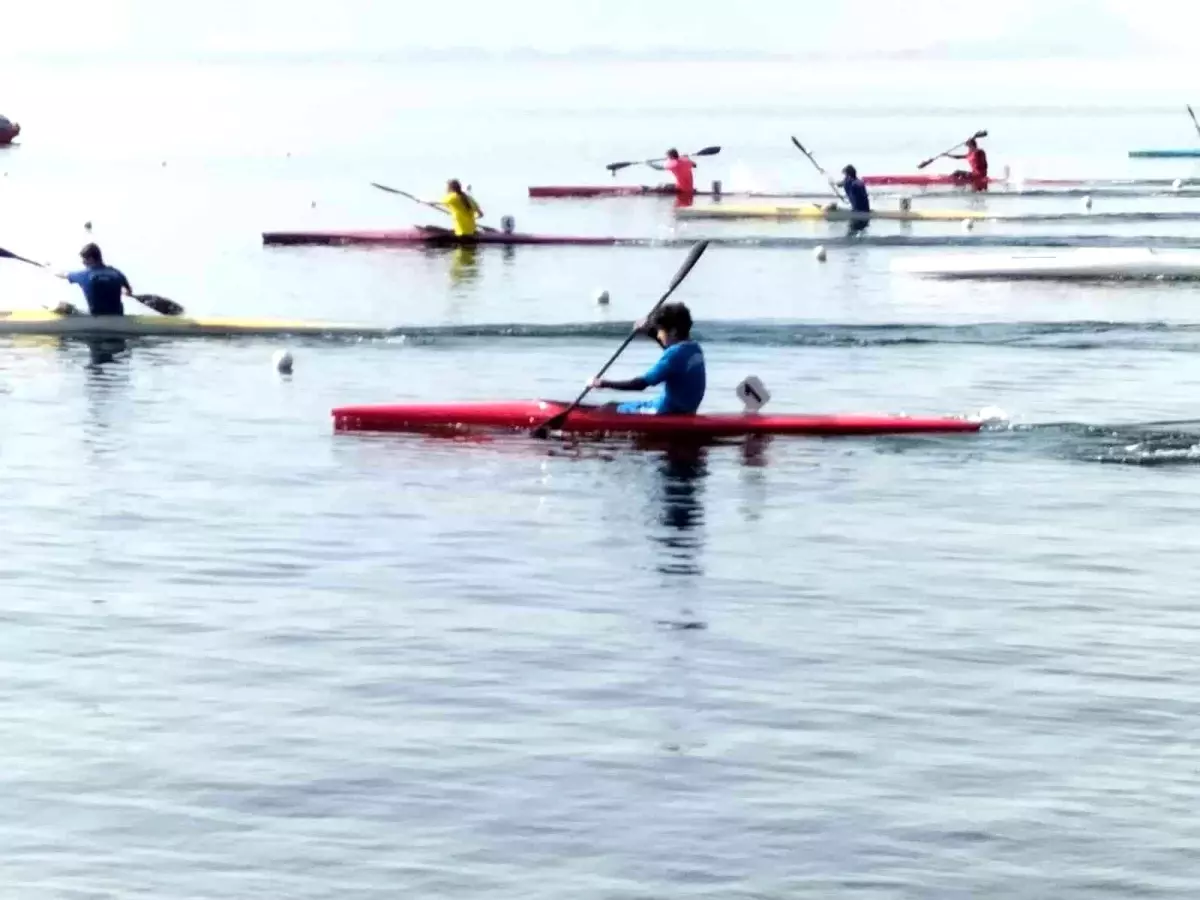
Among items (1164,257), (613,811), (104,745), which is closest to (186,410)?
(104,745)

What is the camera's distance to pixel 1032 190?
75.4 m

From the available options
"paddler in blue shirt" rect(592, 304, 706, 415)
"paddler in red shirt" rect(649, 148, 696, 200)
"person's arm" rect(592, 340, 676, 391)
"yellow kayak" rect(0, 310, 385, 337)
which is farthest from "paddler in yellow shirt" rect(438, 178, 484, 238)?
"person's arm" rect(592, 340, 676, 391)

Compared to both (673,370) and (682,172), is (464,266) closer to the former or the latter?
(682,172)

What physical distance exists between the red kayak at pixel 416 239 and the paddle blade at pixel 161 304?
13.9m

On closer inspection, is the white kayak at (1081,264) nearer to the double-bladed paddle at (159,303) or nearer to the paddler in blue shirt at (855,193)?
the paddler in blue shirt at (855,193)

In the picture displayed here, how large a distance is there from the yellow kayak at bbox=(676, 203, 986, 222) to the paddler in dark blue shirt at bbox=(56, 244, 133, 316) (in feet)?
88.0

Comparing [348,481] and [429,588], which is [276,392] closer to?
[348,481]

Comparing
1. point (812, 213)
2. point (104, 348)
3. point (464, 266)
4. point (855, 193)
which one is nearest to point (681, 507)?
point (104, 348)

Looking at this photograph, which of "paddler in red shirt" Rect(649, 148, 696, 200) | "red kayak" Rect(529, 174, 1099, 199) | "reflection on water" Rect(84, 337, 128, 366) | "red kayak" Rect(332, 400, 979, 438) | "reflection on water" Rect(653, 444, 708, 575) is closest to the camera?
"reflection on water" Rect(653, 444, 708, 575)

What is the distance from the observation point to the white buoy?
33.5m

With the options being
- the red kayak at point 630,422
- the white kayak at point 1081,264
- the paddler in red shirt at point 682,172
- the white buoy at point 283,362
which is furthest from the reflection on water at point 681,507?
the paddler in red shirt at point 682,172

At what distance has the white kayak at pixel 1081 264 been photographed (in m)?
46.6

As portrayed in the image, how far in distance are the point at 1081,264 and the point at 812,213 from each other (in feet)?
51.5

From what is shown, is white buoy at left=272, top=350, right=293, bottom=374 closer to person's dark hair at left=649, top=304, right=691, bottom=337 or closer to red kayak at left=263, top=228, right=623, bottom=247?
person's dark hair at left=649, top=304, right=691, bottom=337
